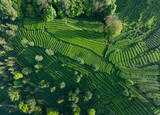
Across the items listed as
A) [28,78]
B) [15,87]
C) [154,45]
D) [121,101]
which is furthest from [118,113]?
[15,87]

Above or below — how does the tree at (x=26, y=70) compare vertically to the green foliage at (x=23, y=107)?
above

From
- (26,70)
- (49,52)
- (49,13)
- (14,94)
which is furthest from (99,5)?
(14,94)

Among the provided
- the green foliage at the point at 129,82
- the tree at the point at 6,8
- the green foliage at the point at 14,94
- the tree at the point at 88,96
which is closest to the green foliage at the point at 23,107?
the green foliage at the point at 14,94

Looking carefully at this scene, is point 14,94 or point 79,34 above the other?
point 79,34

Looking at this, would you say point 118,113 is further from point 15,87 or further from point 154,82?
point 15,87

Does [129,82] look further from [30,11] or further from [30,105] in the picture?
[30,11]

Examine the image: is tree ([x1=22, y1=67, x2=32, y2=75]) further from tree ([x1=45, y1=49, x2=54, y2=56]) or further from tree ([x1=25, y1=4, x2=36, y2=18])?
tree ([x1=25, y1=4, x2=36, y2=18])

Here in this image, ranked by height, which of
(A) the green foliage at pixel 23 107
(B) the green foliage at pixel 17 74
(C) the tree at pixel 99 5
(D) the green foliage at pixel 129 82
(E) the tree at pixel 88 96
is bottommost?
(A) the green foliage at pixel 23 107

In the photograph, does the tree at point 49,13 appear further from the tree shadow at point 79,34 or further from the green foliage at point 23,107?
the green foliage at point 23,107
